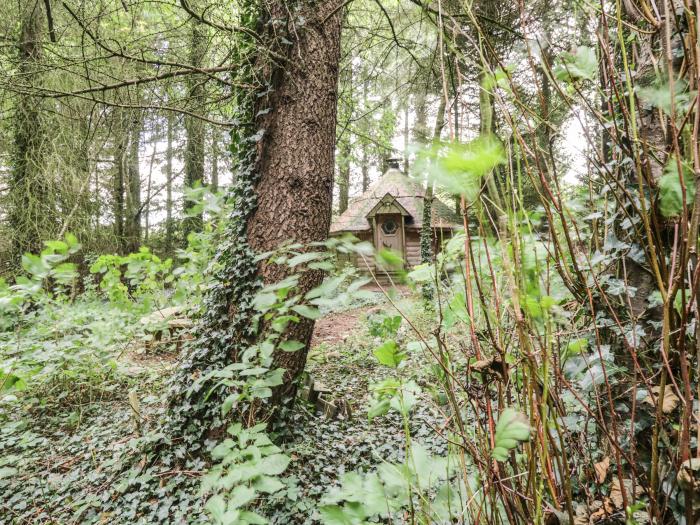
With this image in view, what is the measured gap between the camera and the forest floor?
256 centimetres

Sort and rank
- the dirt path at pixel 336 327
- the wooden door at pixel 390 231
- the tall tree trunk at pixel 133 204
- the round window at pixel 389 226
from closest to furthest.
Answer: the dirt path at pixel 336 327, the tall tree trunk at pixel 133 204, the wooden door at pixel 390 231, the round window at pixel 389 226

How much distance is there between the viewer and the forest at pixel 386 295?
0.85 m

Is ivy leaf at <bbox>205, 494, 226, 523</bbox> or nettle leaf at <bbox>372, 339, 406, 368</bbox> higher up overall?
nettle leaf at <bbox>372, 339, 406, 368</bbox>

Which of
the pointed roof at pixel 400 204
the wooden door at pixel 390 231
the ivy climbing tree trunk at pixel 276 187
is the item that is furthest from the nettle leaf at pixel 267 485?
the pointed roof at pixel 400 204

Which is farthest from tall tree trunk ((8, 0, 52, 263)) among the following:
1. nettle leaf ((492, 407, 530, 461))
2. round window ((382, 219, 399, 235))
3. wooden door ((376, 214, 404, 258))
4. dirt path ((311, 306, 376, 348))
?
round window ((382, 219, 399, 235))

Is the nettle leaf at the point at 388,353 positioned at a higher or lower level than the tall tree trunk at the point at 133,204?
lower

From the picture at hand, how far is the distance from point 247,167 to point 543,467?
2.93 m

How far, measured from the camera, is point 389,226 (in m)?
16.3

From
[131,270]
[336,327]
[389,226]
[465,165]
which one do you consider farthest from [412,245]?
[465,165]

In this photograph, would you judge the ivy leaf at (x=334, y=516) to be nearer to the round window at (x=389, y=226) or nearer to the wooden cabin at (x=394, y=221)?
the wooden cabin at (x=394, y=221)

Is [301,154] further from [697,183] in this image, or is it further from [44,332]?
[44,332]

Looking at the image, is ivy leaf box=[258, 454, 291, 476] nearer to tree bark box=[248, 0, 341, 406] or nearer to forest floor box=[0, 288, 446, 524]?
forest floor box=[0, 288, 446, 524]

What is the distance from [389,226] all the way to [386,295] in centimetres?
1551

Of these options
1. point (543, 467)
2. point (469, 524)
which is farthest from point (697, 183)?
point (469, 524)
